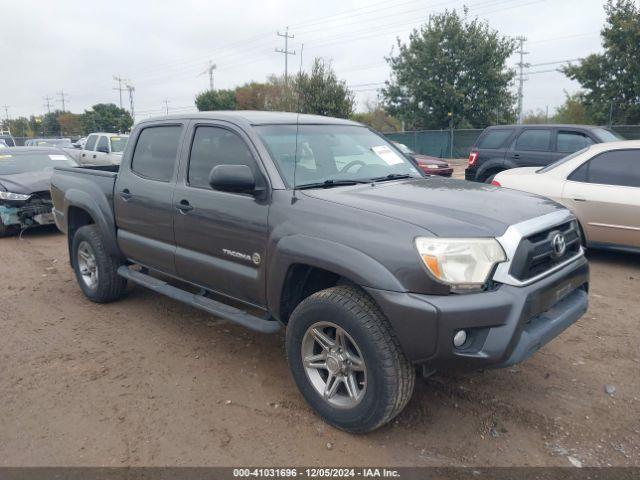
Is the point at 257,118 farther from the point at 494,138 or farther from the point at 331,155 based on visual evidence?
the point at 494,138

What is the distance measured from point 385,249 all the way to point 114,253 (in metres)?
3.17

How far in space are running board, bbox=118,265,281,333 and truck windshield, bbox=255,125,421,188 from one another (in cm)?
94

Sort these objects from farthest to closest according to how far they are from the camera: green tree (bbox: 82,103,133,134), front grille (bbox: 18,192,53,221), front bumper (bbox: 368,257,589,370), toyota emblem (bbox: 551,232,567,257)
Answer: green tree (bbox: 82,103,133,134)
front grille (bbox: 18,192,53,221)
toyota emblem (bbox: 551,232,567,257)
front bumper (bbox: 368,257,589,370)

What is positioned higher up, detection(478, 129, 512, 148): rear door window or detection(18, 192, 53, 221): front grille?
detection(478, 129, 512, 148): rear door window

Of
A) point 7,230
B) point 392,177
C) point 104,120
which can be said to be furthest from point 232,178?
point 104,120

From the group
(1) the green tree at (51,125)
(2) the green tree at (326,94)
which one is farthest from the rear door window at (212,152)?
(1) the green tree at (51,125)

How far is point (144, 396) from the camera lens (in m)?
3.46

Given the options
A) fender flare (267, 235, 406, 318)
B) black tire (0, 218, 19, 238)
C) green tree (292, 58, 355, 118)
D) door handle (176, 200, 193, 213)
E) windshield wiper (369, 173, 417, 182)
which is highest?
green tree (292, 58, 355, 118)

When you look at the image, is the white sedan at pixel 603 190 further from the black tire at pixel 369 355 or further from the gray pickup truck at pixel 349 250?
the black tire at pixel 369 355

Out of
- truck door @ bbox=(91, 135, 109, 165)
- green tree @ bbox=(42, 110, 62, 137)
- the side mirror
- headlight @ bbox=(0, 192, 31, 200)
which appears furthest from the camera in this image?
green tree @ bbox=(42, 110, 62, 137)

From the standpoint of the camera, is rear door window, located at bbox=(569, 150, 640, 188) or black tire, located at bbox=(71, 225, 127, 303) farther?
rear door window, located at bbox=(569, 150, 640, 188)

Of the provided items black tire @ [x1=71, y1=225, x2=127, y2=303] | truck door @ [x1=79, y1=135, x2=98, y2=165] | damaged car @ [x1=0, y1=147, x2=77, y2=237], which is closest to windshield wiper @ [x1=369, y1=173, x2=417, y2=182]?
black tire @ [x1=71, y1=225, x2=127, y2=303]

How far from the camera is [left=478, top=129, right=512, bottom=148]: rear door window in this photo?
10031 mm

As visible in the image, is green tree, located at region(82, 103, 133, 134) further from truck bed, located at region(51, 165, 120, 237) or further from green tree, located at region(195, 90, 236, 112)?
truck bed, located at region(51, 165, 120, 237)
